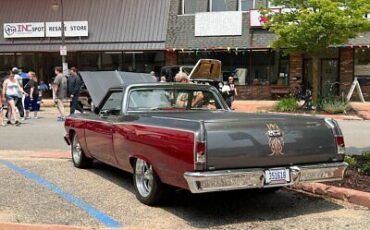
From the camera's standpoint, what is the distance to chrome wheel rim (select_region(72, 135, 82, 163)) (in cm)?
936

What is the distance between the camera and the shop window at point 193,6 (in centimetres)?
2883

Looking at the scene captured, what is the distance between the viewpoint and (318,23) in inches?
803

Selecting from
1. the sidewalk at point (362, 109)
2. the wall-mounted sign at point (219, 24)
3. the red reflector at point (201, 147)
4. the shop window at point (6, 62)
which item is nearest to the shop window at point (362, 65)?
the sidewalk at point (362, 109)

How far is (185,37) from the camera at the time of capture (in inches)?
1127

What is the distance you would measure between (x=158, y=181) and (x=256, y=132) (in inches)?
51.6

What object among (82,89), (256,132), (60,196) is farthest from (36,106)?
(256,132)

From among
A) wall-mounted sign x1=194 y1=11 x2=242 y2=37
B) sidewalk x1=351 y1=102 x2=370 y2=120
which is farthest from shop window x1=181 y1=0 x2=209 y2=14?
sidewalk x1=351 y1=102 x2=370 y2=120

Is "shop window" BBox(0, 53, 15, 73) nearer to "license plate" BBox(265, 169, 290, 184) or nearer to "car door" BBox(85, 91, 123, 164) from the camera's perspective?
"car door" BBox(85, 91, 123, 164)

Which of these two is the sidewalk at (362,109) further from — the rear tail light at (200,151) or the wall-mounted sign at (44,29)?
the rear tail light at (200,151)

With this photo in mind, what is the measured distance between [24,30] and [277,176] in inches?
1072

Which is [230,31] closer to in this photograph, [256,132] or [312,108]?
[312,108]

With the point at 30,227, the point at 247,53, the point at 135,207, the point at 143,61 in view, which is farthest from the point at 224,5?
the point at 30,227

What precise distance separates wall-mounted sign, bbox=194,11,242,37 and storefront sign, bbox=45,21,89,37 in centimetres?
605

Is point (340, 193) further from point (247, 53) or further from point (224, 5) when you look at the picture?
point (224, 5)
